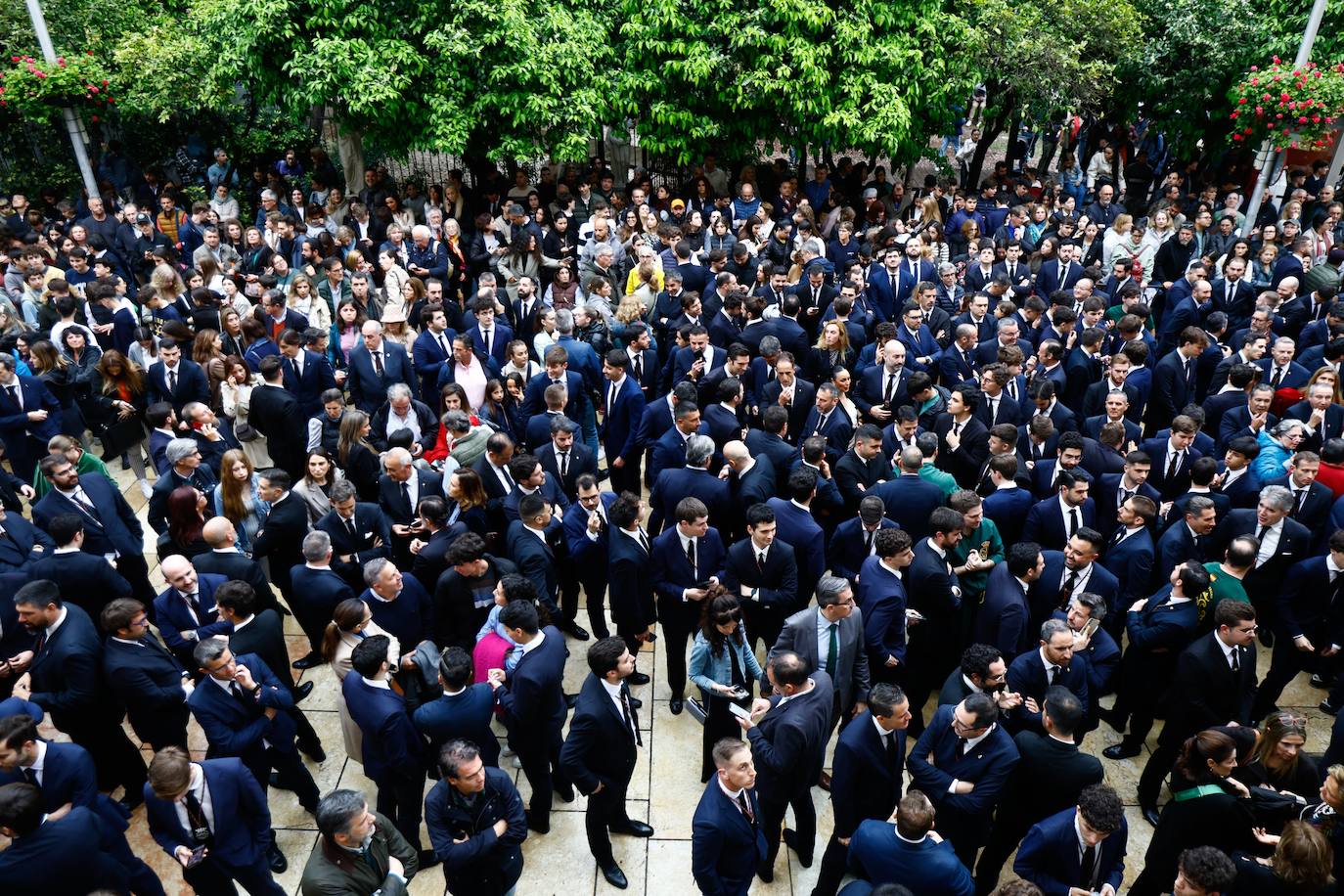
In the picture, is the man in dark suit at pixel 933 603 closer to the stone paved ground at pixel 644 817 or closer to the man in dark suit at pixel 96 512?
the stone paved ground at pixel 644 817

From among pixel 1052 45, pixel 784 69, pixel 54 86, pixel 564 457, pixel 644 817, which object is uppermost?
pixel 1052 45

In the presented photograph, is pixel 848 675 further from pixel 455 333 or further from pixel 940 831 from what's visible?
pixel 455 333

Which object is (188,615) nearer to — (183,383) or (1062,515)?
(183,383)

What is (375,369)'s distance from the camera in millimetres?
8945

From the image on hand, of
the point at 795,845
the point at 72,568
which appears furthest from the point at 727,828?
the point at 72,568

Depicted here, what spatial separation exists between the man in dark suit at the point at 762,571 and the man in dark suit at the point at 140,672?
356 cm

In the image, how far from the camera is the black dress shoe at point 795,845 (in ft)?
19.3

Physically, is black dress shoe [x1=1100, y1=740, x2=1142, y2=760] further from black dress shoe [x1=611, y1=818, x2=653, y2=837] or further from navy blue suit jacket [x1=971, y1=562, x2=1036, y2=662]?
black dress shoe [x1=611, y1=818, x2=653, y2=837]

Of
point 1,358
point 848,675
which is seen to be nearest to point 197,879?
point 848,675

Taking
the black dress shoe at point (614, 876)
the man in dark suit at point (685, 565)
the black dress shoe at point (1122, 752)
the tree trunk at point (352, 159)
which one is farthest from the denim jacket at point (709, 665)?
the tree trunk at point (352, 159)

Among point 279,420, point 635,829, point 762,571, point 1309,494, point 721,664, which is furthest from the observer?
point 279,420

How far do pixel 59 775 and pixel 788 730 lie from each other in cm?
390

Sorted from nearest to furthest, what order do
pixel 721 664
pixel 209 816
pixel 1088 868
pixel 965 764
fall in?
pixel 1088 868, pixel 209 816, pixel 965 764, pixel 721 664

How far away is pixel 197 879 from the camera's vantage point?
4902 mm
